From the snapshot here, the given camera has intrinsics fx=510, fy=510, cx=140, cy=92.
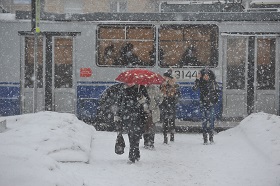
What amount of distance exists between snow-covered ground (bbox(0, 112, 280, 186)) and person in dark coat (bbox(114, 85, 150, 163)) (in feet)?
1.21

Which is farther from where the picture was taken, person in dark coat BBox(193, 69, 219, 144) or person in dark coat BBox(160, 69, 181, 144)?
person in dark coat BBox(160, 69, 181, 144)

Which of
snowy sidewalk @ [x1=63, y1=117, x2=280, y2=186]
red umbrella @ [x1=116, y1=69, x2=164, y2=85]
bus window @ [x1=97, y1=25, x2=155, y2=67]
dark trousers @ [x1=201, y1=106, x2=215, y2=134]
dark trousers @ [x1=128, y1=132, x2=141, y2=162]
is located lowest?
snowy sidewalk @ [x1=63, y1=117, x2=280, y2=186]

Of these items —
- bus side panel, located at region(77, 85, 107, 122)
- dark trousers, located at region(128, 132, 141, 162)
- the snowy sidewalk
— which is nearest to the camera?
the snowy sidewalk

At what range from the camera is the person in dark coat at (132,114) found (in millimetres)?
9781

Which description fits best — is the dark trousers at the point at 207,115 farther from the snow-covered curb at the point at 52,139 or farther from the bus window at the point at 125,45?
the bus window at the point at 125,45

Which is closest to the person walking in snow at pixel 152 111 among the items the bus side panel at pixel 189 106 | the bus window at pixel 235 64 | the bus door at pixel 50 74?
the bus side panel at pixel 189 106

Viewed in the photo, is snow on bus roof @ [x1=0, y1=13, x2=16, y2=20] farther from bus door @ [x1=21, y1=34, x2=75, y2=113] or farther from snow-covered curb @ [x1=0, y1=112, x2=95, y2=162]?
snow-covered curb @ [x1=0, y1=112, x2=95, y2=162]

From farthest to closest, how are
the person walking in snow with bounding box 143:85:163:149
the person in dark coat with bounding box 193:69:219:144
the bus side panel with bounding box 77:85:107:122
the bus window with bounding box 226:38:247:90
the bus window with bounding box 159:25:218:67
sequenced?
the bus window with bounding box 226:38:247:90, the bus window with bounding box 159:25:218:67, the bus side panel with bounding box 77:85:107:122, the person in dark coat with bounding box 193:69:219:144, the person walking in snow with bounding box 143:85:163:149

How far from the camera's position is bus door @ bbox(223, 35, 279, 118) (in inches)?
620

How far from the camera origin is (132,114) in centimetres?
982

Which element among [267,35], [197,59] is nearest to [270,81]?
[267,35]

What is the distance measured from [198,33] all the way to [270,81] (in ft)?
8.90

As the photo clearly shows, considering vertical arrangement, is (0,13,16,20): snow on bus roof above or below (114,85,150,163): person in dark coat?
above

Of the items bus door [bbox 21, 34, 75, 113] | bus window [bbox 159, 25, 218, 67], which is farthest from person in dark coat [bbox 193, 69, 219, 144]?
bus door [bbox 21, 34, 75, 113]
